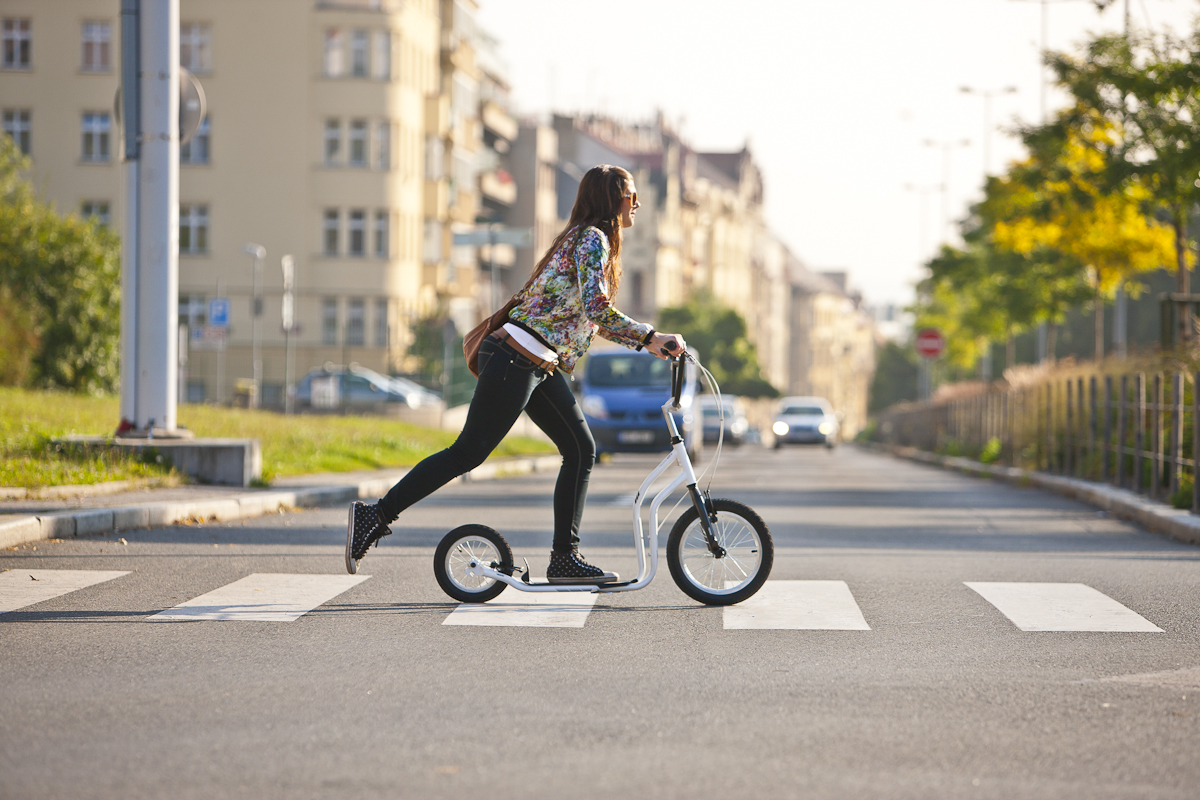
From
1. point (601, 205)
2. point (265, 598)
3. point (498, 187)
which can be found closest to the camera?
point (601, 205)

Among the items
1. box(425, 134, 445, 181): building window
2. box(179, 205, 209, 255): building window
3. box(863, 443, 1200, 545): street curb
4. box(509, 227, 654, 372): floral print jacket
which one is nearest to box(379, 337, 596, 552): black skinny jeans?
box(509, 227, 654, 372): floral print jacket

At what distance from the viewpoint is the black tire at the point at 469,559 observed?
756 cm

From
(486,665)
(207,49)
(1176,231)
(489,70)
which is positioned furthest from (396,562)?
(489,70)

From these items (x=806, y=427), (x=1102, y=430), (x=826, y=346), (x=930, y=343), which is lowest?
(x=806, y=427)

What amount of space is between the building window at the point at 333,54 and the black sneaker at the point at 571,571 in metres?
48.7

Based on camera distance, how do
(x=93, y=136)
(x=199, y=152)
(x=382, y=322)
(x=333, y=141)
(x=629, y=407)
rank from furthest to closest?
(x=382, y=322), (x=199, y=152), (x=333, y=141), (x=93, y=136), (x=629, y=407)

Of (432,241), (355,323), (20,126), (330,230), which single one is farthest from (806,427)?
(20,126)

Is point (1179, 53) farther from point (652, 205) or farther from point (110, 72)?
point (652, 205)

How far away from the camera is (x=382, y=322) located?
55156 mm

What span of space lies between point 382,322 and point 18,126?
13.6 m

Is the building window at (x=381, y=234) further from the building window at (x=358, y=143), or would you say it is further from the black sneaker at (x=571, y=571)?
the black sneaker at (x=571, y=571)

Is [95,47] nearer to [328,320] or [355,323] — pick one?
[328,320]

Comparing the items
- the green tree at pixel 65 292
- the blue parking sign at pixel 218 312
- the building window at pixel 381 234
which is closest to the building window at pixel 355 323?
the building window at pixel 381 234

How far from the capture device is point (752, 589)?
25.1 ft
